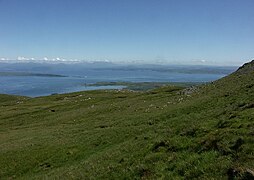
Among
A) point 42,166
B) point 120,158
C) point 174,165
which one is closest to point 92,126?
point 42,166

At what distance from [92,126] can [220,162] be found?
94.9 feet

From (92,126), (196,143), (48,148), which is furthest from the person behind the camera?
(92,126)

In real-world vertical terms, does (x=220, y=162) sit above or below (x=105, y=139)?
above

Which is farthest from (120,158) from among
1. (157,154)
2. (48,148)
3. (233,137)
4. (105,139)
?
(48,148)

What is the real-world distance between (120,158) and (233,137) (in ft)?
23.8

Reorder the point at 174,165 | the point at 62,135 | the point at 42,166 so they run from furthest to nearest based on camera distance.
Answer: the point at 62,135
the point at 42,166
the point at 174,165

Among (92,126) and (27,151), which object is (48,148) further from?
(92,126)

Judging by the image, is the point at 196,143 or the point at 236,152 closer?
the point at 236,152

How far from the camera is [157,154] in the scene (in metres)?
18.1

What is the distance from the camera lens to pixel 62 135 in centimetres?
3862

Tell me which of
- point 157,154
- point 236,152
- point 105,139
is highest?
point 236,152

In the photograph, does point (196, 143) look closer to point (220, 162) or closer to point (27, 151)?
point (220, 162)

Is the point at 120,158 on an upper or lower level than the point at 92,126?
upper

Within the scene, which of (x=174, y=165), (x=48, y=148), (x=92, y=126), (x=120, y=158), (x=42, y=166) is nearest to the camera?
(x=174, y=165)
